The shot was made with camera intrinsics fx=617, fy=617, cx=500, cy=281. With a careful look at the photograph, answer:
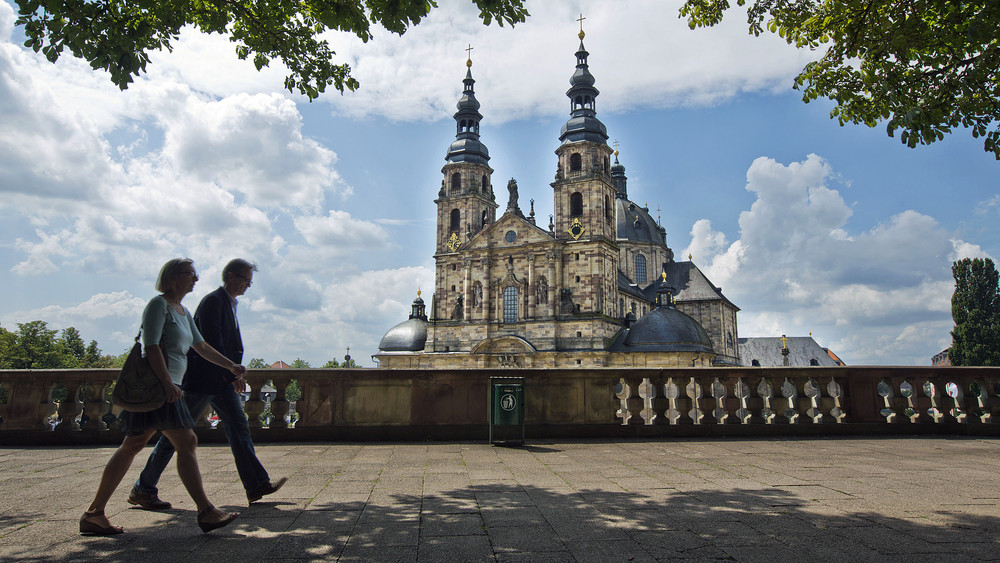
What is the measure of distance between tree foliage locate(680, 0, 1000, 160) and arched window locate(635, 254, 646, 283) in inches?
2486

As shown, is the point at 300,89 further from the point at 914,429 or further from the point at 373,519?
the point at 914,429

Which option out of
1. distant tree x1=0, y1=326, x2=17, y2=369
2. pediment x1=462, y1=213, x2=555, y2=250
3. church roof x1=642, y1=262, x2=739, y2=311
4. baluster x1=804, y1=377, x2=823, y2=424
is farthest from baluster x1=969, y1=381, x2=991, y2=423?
distant tree x1=0, y1=326, x2=17, y2=369

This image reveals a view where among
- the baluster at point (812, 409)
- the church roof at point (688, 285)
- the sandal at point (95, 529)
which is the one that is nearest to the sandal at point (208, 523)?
the sandal at point (95, 529)

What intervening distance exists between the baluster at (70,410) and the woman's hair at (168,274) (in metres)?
5.28

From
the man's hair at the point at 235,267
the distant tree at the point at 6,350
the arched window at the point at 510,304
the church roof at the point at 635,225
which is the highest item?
the church roof at the point at 635,225

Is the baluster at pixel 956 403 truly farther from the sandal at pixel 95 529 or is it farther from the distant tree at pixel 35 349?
the distant tree at pixel 35 349

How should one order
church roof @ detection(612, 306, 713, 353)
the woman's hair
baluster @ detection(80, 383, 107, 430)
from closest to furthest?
the woman's hair < baluster @ detection(80, 383, 107, 430) < church roof @ detection(612, 306, 713, 353)

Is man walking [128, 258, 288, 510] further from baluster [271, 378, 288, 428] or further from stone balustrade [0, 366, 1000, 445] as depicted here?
stone balustrade [0, 366, 1000, 445]

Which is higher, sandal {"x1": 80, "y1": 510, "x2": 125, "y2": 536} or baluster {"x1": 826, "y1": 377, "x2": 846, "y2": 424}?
baluster {"x1": 826, "y1": 377, "x2": 846, "y2": 424}

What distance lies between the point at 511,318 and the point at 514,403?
44.1 meters

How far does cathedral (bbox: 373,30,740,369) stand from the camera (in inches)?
1881

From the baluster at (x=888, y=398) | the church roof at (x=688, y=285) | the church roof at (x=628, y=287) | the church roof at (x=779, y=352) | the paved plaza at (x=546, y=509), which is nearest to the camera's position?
the paved plaza at (x=546, y=509)

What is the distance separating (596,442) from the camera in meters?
8.23

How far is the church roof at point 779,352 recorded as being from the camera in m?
79.3
